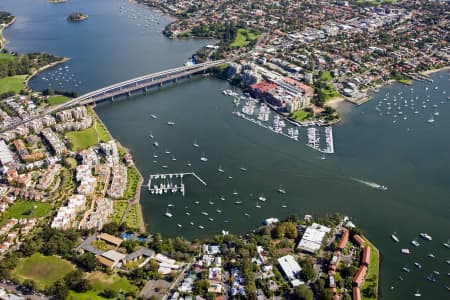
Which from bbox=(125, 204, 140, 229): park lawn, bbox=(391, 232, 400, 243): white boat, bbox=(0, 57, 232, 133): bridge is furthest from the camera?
bbox=(0, 57, 232, 133): bridge

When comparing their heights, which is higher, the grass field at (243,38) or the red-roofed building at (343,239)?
the grass field at (243,38)

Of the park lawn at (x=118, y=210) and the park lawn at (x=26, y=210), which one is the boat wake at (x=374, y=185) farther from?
the park lawn at (x=26, y=210)

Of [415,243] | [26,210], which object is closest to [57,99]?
[26,210]

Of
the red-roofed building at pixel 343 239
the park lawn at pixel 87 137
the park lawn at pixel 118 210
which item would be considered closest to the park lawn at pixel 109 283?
the park lawn at pixel 118 210

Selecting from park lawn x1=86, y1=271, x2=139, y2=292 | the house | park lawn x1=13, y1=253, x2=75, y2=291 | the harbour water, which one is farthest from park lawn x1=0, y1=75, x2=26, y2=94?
park lawn x1=86, y1=271, x2=139, y2=292

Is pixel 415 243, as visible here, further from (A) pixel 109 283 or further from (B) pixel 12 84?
(B) pixel 12 84

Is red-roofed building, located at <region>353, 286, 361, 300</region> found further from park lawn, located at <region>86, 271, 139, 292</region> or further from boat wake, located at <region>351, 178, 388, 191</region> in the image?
park lawn, located at <region>86, 271, 139, 292</region>
